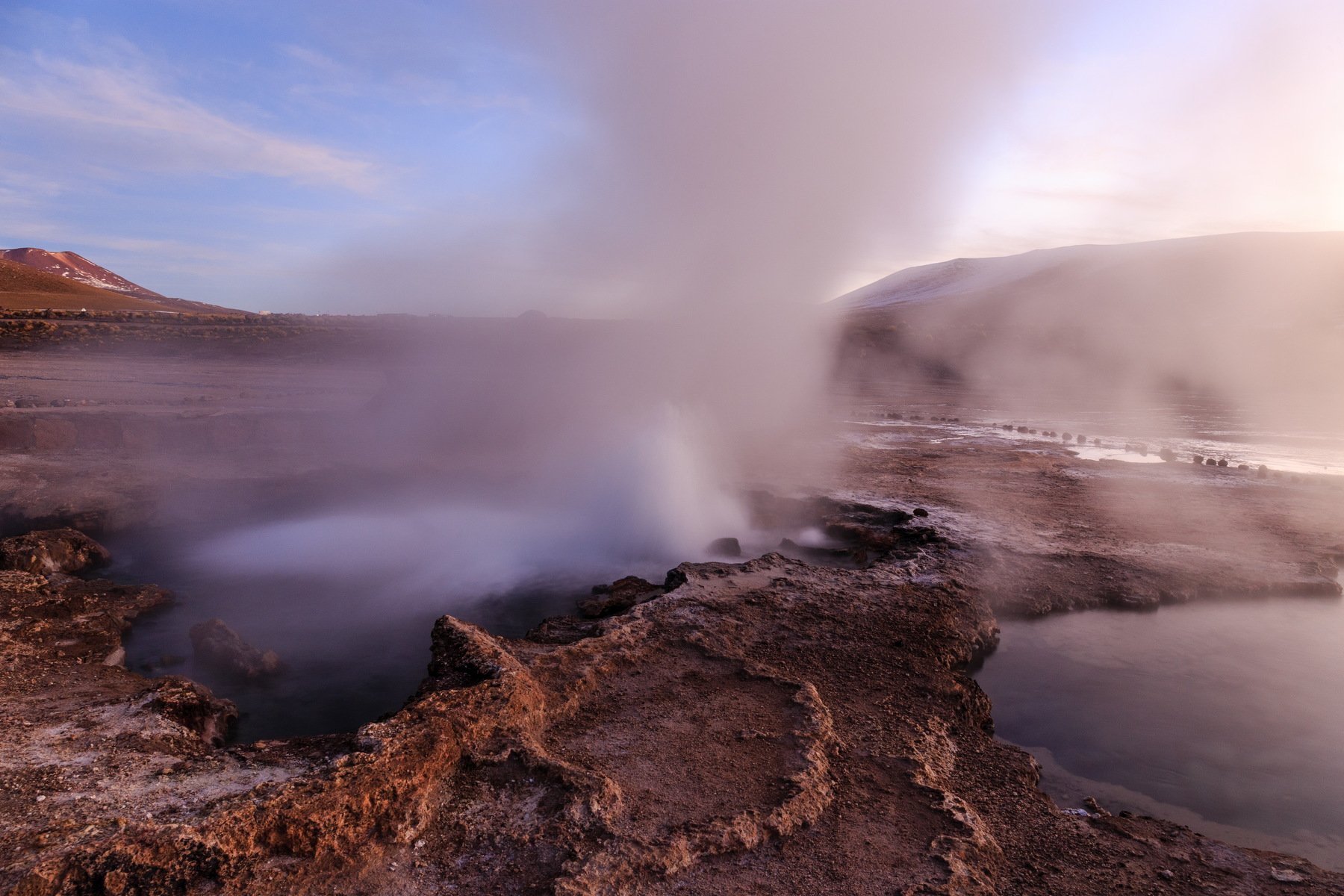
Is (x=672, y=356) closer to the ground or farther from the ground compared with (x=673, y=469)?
farther from the ground

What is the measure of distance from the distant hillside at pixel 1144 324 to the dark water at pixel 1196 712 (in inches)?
1070

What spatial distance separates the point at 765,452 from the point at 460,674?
32.4 ft

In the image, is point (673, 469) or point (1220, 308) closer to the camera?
point (673, 469)

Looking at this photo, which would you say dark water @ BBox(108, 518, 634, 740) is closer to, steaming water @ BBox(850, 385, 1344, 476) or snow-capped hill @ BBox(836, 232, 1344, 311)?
steaming water @ BBox(850, 385, 1344, 476)

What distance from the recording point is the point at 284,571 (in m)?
→ 7.52

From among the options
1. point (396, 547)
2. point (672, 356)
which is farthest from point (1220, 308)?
point (396, 547)

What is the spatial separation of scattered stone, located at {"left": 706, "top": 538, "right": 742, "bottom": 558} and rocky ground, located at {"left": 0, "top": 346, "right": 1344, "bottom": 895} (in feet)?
3.73

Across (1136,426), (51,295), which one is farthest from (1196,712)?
(51,295)

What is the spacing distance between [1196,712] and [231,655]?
6.99 meters

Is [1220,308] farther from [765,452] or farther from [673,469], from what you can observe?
[673,469]

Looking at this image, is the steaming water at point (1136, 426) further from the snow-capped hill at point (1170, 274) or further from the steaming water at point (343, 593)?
the snow-capped hill at point (1170, 274)

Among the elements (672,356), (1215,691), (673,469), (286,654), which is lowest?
(286,654)

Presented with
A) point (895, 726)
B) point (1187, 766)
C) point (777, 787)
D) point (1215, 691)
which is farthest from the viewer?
point (1215, 691)

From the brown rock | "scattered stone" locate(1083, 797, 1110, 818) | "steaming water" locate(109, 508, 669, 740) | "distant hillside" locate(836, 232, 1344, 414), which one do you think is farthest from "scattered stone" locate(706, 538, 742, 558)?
"distant hillside" locate(836, 232, 1344, 414)
